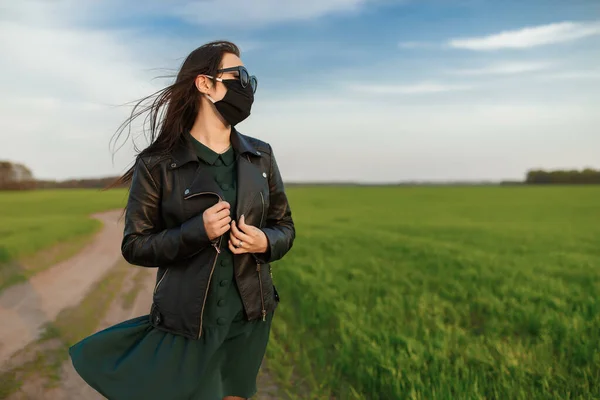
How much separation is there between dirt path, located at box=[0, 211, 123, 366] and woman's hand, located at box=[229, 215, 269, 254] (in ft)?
14.5

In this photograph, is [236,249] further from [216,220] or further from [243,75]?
[243,75]

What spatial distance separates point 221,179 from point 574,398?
12.1ft

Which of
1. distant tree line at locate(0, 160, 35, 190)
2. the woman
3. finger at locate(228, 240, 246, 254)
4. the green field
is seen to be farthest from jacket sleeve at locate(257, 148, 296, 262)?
distant tree line at locate(0, 160, 35, 190)

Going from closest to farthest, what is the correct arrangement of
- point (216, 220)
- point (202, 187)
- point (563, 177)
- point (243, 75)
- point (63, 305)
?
point (216, 220)
point (202, 187)
point (243, 75)
point (63, 305)
point (563, 177)

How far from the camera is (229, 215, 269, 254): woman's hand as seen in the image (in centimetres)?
262

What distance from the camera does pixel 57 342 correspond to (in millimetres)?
6434

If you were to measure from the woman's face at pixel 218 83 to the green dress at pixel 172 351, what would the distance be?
0.98 ft

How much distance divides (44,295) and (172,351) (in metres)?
7.58

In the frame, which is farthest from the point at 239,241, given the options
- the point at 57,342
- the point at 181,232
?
the point at 57,342

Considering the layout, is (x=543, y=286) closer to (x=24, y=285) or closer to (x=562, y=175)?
(x=24, y=285)

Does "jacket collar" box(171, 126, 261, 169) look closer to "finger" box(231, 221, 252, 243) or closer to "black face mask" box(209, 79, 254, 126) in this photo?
"black face mask" box(209, 79, 254, 126)

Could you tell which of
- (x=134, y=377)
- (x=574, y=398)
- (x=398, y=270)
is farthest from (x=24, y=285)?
(x=574, y=398)

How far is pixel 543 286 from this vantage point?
9.18 metres

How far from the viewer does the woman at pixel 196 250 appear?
8.85 feet
